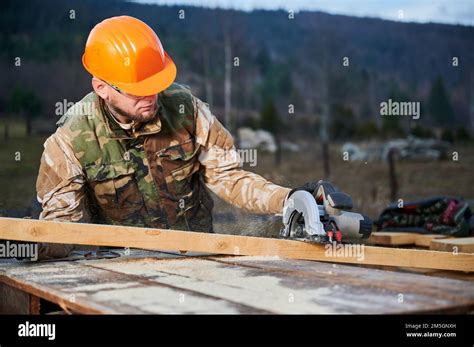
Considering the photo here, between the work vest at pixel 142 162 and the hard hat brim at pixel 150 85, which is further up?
the hard hat brim at pixel 150 85

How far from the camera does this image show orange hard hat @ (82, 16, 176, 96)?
176 inches

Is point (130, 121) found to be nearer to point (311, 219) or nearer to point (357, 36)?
point (311, 219)

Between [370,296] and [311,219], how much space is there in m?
1.08

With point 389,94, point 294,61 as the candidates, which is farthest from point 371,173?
point 294,61

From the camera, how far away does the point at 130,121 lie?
4.77m

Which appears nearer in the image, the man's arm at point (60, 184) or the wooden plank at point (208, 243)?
the wooden plank at point (208, 243)

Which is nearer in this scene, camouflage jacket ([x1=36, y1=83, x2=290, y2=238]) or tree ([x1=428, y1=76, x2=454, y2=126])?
camouflage jacket ([x1=36, y1=83, x2=290, y2=238])

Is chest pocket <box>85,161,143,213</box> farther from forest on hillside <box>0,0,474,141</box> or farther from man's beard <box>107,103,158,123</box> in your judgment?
forest on hillside <box>0,0,474,141</box>

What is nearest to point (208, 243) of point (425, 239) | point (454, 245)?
point (454, 245)

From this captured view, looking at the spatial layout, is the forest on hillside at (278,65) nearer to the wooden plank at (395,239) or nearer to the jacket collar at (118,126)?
the wooden plank at (395,239)

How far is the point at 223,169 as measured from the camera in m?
4.88

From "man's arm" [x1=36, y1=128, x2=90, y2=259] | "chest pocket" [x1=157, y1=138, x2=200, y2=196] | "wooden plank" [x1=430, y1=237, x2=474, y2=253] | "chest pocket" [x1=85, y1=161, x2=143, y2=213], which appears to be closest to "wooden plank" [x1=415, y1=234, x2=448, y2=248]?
"wooden plank" [x1=430, y1=237, x2=474, y2=253]

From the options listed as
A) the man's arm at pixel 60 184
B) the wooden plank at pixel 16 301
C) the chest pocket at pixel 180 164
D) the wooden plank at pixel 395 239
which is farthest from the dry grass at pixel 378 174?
the wooden plank at pixel 16 301

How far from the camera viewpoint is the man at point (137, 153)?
450 centimetres
